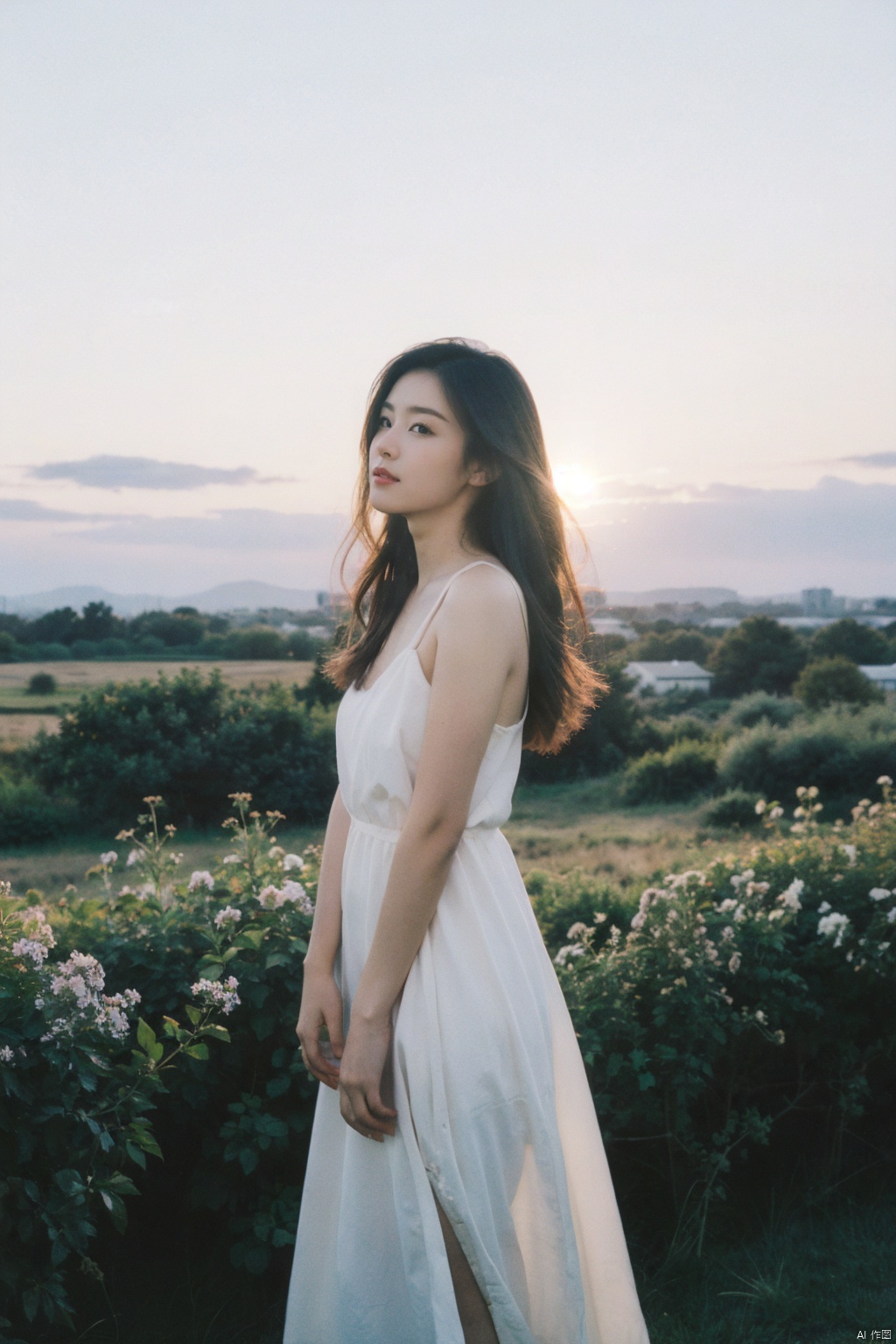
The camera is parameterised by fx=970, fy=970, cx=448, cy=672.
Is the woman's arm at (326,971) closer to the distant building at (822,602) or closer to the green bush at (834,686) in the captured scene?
the distant building at (822,602)

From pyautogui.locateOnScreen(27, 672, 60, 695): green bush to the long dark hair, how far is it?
5.88m

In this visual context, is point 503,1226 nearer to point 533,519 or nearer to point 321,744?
point 533,519

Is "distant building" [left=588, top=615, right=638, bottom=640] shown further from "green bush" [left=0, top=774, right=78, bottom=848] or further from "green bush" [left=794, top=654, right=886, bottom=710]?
"green bush" [left=0, top=774, right=78, bottom=848]

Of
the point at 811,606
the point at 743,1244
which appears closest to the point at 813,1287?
the point at 743,1244

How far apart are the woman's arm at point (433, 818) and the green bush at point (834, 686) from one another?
26.9 ft

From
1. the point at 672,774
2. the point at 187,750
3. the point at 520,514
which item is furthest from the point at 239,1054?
the point at 672,774

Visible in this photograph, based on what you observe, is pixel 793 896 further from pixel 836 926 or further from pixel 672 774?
pixel 672 774

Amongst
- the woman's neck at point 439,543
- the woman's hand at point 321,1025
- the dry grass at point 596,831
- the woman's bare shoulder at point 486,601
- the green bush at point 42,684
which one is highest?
the woman's neck at point 439,543

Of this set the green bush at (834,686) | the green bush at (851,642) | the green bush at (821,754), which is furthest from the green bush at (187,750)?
the green bush at (851,642)

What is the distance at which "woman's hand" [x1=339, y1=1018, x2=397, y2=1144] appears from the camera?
1.53 metres

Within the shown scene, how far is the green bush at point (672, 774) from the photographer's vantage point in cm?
898

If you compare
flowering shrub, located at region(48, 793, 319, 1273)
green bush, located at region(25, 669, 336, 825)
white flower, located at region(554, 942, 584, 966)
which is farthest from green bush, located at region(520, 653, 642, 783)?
flowering shrub, located at region(48, 793, 319, 1273)

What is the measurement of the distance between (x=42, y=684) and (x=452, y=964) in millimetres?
6402

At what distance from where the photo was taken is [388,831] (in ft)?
5.54
